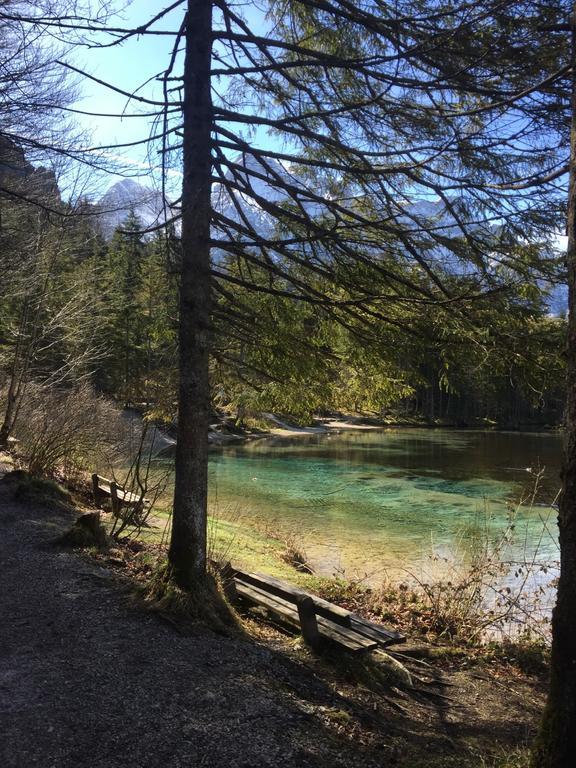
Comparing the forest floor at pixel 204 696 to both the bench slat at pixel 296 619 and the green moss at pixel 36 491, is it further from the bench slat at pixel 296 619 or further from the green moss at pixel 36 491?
the green moss at pixel 36 491

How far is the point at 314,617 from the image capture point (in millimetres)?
5305

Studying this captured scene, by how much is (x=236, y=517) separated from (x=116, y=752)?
35.1 feet

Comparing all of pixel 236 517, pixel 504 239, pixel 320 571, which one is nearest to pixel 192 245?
pixel 504 239

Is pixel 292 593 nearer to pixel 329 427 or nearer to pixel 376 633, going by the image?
pixel 376 633

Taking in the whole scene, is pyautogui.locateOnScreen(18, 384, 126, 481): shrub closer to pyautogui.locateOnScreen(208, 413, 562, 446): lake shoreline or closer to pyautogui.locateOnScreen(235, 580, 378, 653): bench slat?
pyautogui.locateOnScreen(235, 580, 378, 653): bench slat

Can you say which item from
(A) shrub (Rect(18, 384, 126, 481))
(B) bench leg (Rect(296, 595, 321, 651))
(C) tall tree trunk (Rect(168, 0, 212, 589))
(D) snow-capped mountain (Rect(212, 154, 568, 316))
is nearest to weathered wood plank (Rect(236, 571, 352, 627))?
(B) bench leg (Rect(296, 595, 321, 651))

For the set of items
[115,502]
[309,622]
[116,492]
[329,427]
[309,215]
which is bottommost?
[329,427]

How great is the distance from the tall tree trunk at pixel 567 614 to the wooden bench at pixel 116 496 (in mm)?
5959

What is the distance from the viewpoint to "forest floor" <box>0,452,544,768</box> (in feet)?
10.4

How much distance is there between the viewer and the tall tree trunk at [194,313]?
5.08 meters

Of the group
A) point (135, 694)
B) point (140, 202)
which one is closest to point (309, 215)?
point (140, 202)

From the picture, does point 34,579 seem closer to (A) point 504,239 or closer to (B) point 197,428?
(B) point 197,428

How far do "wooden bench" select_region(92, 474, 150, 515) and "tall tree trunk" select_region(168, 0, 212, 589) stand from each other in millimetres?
2816

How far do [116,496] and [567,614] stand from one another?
23.8ft
